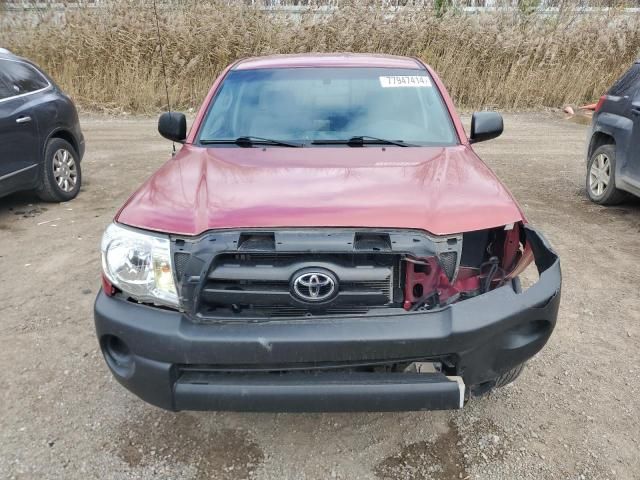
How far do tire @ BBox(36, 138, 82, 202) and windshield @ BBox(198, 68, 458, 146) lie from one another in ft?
10.8

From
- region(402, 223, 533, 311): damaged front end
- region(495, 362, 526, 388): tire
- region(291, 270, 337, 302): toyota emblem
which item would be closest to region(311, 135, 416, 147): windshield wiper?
region(402, 223, 533, 311): damaged front end

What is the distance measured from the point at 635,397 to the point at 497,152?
6.72m

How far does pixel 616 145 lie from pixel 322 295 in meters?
4.90

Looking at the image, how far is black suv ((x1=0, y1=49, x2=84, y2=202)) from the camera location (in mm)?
5461

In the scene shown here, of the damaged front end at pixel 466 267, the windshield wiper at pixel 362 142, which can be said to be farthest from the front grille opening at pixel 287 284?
the windshield wiper at pixel 362 142

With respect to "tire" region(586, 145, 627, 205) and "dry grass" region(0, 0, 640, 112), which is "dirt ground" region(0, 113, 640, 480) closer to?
"tire" region(586, 145, 627, 205)

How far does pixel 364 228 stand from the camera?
84.8 inches

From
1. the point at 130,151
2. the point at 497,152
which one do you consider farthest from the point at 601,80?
the point at 130,151

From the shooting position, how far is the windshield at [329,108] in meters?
3.29

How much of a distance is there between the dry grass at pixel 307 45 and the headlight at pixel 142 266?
1134 centimetres

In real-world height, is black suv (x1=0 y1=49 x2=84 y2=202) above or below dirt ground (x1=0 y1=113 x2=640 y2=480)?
above

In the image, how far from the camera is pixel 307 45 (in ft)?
43.8

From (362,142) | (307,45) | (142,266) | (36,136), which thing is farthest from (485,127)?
(307,45)

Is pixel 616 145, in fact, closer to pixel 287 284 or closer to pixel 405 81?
pixel 405 81
